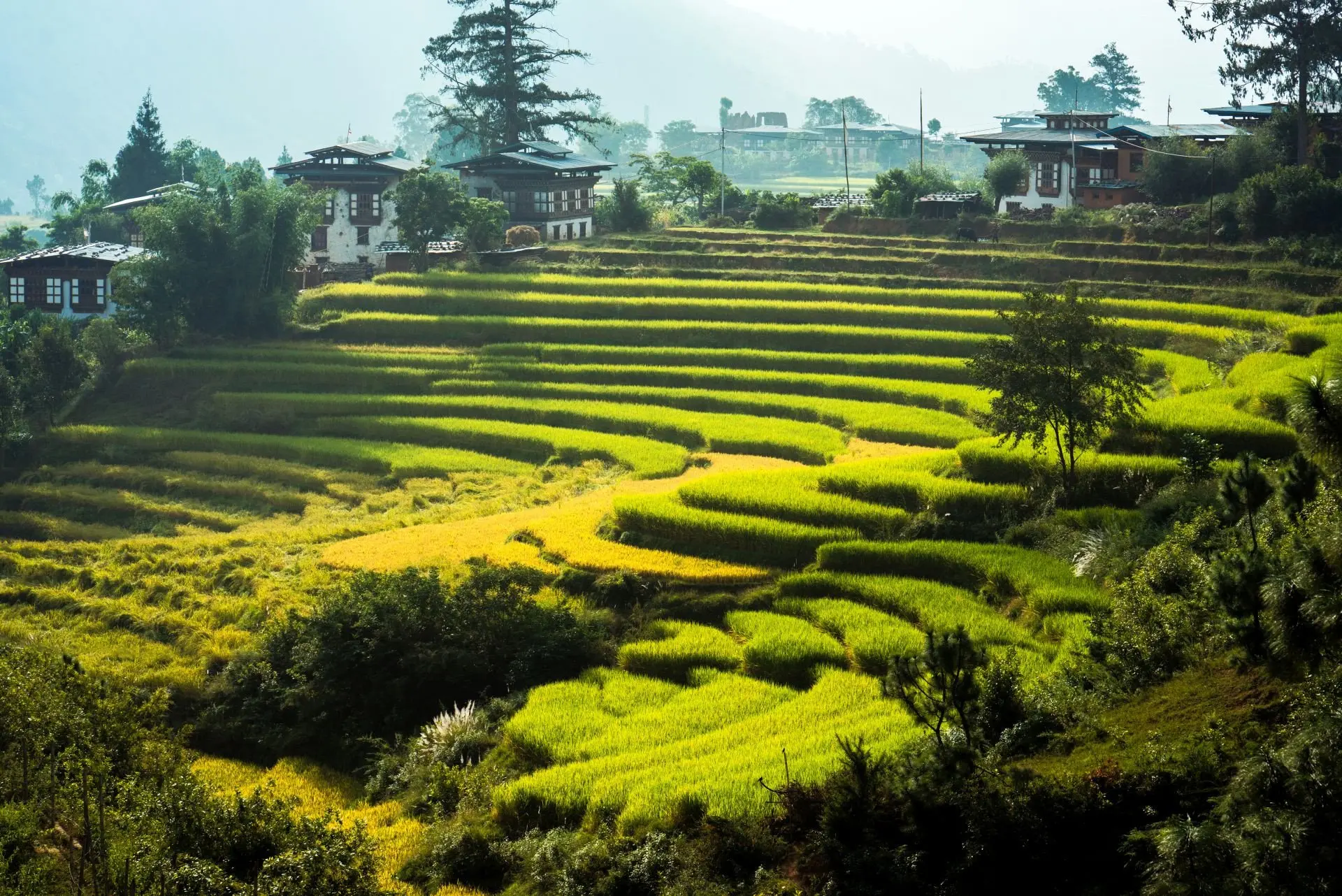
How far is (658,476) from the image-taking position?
107ft

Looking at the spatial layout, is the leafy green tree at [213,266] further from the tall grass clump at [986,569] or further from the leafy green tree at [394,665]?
the tall grass clump at [986,569]

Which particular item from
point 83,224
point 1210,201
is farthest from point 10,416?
point 1210,201

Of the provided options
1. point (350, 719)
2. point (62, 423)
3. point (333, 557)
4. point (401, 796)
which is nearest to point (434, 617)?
point (350, 719)

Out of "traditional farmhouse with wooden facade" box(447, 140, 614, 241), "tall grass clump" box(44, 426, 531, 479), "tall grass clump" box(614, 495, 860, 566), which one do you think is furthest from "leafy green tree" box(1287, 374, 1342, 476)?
"traditional farmhouse with wooden facade" box(447, 140, 614, 241)

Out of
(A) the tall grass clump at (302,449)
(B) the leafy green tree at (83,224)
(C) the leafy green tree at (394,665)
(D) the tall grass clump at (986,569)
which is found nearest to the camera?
(D) the tall grass clump at (986,569)

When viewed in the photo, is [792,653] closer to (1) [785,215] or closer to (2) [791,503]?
(2) [791,503]

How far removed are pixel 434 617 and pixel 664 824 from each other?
27.0ft

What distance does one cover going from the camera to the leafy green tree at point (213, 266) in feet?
155

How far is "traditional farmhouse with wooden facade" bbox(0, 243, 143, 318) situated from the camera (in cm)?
5450

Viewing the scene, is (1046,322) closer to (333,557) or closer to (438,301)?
(333,557)

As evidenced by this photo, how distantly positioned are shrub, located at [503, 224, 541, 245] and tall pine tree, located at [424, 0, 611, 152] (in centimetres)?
1416

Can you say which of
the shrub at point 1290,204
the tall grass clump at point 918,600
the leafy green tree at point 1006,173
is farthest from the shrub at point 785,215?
the tall grass clump at point 918,600

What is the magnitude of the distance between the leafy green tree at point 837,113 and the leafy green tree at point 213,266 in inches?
4076

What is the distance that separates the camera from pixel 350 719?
854 inches
